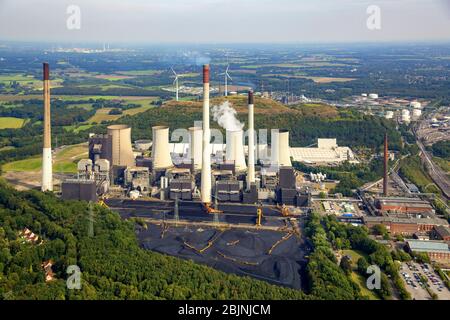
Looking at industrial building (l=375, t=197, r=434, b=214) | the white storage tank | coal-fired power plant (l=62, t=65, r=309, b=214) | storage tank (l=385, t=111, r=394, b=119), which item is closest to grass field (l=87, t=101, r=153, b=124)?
coal-fired power plant (l=62, t=65, r=309, b=214)

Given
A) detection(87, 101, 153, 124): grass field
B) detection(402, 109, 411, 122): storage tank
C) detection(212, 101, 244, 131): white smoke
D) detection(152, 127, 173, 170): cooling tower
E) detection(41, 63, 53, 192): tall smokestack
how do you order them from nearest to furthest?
detection(41, 63, 53, 192): tall smokestack
detection(152, 127, 173, 170): cooling tower
detection(212, 101, 244, 131): white smoke
detection(87, 101, 153, 124): grass field
detection(402, 109, 411, 122): storage tank

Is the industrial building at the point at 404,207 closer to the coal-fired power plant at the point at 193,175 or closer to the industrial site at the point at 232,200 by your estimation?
the industrial site at the point at 232,200

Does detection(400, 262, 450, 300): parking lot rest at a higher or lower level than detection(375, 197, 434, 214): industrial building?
lower

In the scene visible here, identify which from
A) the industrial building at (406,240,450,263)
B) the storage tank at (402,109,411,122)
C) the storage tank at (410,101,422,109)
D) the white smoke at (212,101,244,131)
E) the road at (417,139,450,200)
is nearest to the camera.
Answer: the industrial building at (406,240,450,263)

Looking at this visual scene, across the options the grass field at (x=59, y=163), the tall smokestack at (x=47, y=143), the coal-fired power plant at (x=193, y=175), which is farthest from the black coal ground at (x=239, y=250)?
the grass field at (x=59, y=163)

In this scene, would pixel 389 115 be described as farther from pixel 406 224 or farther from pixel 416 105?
pixel 406 224

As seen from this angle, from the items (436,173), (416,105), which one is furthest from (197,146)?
(416,105)

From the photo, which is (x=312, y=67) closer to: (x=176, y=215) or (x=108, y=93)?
(x=108, y=93)

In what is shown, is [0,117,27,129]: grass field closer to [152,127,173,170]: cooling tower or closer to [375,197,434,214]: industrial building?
[152,127,173,170]: cooling tower
